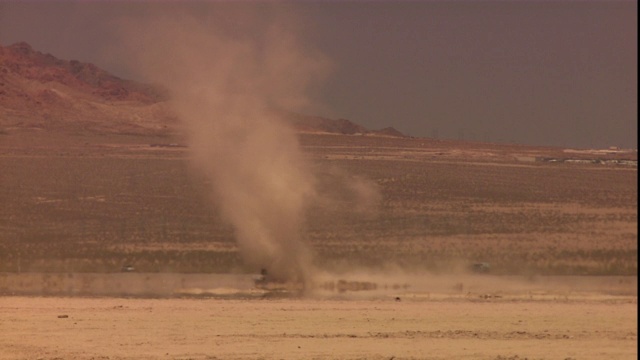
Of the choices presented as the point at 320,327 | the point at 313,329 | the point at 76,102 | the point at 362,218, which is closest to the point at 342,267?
A: the point at 320,327

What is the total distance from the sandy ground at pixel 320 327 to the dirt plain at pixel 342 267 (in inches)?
2.0

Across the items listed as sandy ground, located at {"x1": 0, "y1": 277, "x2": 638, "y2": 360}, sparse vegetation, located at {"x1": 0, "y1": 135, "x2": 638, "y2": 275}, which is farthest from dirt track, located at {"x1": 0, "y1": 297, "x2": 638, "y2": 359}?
sparse vegetation, located at {"x1": 0, "y1": 135, "x2": 638, "y2": 275}

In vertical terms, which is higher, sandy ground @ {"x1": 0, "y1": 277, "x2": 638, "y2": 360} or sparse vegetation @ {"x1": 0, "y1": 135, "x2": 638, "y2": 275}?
sparse vegetation @ {"x1": 0, "y1": 135, "x2": 638, "y2": 275}

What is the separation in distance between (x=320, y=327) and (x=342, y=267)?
10529mm

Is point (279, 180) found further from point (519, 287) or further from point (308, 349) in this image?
point (308, 349)

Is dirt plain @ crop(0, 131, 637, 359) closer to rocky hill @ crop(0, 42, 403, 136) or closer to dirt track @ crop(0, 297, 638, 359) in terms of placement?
dirt track @ crop(0, 297, 638, 359)

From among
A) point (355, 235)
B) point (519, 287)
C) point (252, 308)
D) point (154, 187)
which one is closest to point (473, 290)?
point (519, 287)

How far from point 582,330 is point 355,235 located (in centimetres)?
2115

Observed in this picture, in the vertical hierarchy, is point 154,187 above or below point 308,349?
above

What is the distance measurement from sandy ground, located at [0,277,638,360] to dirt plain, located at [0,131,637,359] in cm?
5

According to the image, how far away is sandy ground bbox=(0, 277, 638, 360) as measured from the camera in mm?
16109

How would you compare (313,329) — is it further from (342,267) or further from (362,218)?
(362,218)

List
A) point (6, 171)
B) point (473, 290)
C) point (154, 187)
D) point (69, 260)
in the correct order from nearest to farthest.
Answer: point (473, 290) < point (69, 260) < point (154, 187) < point (6, 171)

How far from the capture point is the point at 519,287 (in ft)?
82.0
